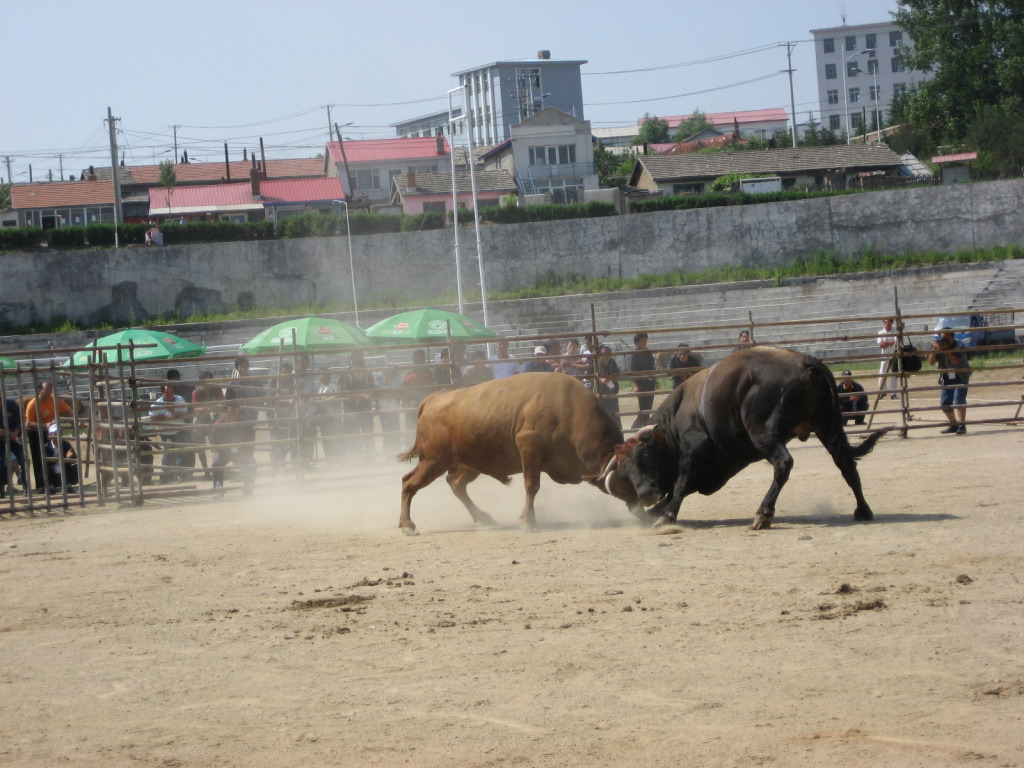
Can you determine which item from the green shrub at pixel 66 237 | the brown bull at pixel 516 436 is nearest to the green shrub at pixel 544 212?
the green shrub at pixel 66 237

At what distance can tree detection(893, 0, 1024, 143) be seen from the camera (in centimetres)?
5606

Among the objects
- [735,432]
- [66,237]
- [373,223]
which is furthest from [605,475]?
[66,237]

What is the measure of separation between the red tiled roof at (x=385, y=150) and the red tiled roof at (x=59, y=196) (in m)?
14.9

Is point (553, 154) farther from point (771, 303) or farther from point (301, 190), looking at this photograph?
point (771, 303)

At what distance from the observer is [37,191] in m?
67.9

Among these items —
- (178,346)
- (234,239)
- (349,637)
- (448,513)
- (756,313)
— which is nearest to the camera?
(349,637)

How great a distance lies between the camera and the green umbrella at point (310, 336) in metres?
17.2

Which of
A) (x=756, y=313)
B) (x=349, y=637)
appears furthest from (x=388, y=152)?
(x=349, y=637)

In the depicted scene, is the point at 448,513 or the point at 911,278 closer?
the point at 448,513

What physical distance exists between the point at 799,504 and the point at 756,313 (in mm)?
25907

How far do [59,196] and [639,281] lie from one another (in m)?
42.4

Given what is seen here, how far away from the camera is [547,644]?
232 inches

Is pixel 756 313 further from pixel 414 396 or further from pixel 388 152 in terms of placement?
pixel 388 152

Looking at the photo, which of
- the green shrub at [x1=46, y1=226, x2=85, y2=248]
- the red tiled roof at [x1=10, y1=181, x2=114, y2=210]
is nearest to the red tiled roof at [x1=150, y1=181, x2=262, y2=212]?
the red tiled roof at [x1=10, y1=181, x2=114, y2=210]
